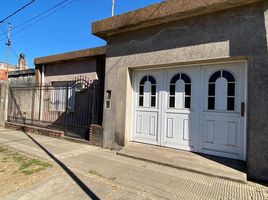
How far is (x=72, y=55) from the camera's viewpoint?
949cm

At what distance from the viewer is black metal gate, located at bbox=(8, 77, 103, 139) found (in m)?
7.70

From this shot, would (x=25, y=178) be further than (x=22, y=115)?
No

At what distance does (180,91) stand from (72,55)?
5.99m


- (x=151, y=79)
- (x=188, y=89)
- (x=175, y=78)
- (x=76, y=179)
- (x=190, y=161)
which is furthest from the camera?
(x=151, y=79)

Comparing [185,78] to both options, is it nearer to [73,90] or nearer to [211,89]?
[211,89]

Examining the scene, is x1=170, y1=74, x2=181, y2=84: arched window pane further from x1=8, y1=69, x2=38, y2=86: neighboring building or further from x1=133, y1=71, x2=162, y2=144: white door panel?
x1=8, y1=69, x2=38, y2=86: neighboring building

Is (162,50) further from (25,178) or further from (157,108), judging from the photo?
(25,178)

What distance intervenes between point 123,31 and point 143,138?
3262mm

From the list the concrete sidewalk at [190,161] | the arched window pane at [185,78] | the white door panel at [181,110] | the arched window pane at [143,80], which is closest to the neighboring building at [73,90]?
the arched window pane at [143,80]

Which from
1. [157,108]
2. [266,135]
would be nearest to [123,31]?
[157,108]

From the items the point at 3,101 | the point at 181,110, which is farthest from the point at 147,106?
the point at 3,101

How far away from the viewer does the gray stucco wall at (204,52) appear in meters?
4.06

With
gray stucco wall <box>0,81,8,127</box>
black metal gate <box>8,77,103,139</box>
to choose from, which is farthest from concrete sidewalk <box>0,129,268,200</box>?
gray stucco wall <box>0,81,8,127</box>

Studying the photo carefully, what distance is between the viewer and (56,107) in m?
10.0
